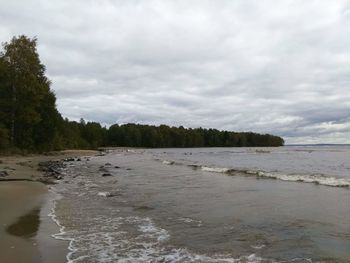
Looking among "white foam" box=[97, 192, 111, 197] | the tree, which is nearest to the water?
"white foam" box=[97, 192, 111, 197]

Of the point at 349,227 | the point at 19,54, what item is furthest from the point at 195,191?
the point at 19,54

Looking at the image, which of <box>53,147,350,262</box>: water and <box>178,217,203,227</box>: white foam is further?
<box>178,217,203,227</box>: white foam

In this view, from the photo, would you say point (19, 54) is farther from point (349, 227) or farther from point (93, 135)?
point (93, 135)

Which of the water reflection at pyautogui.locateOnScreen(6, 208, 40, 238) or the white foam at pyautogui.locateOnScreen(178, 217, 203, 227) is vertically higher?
the water reflection at pyautogui.locateOnScreen(6, 208, 40, 238)

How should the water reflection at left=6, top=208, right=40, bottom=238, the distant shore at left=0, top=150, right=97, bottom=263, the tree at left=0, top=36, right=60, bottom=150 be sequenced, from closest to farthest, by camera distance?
the distant shore at left=0, top=150, right=97, bottom=263
the water reflection at left=6, top=208, right=40, bottom=238
the tree at left=0, top=36, right=60, bottom=150

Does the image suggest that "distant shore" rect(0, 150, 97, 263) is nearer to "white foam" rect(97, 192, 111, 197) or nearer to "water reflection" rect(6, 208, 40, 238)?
"water reflection" rect(6, 208, 40, 238)

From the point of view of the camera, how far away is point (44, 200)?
54.4 feet

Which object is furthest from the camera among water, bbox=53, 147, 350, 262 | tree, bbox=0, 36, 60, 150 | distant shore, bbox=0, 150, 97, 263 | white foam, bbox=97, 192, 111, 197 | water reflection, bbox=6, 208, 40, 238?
tree, bbox=0, 36, 60, 150

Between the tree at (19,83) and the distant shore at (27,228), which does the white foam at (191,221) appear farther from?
the tree at (19,83)

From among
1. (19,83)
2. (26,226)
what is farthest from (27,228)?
(19,83)

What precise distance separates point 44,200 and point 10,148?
33.0 m

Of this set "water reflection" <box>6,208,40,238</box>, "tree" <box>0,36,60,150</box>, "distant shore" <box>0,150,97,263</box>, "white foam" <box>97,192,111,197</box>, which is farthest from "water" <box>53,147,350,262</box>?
"tree" <box>0,36,60,150</box>

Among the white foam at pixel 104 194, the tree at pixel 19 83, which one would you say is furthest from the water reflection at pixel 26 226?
the tree at pixel 19 83

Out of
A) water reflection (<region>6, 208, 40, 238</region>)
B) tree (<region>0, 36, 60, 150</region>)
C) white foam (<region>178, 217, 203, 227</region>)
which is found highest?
tree (<region>0, 36, 60, 150</region>)
